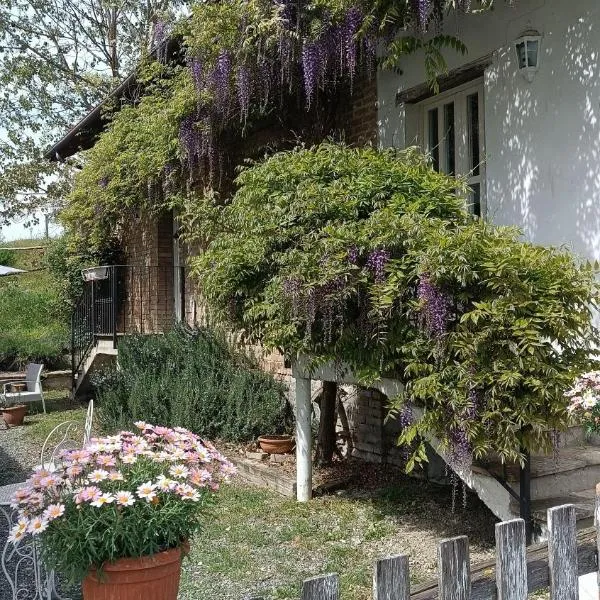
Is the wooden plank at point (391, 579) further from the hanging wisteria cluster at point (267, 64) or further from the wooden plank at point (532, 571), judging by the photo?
the hanging wisteria cluster at point (267, 64)

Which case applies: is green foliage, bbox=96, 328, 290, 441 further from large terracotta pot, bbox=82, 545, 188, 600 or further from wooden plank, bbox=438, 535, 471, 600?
wooden plank, bbox=438, 535, 471, 600

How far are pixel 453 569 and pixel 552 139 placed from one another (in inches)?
154

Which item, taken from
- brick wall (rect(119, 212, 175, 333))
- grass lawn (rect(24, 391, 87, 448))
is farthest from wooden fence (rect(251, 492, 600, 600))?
brick wall (rect(119, 212, 175, 333))

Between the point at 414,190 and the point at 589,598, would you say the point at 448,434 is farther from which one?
the point at 414,190

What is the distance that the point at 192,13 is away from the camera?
6.84 metres

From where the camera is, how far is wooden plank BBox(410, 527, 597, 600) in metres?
1.99

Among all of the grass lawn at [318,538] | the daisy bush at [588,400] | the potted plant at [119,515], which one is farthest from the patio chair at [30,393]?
the daisy bush at [588,400]

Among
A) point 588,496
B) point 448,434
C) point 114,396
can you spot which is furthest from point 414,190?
point 114,396

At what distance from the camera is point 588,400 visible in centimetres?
304

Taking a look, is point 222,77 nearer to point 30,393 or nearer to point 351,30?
point 351,30

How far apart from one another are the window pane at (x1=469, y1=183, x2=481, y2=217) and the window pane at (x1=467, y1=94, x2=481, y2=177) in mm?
107

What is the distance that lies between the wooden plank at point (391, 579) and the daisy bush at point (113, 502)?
965mm

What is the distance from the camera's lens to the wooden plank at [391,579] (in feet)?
6.00

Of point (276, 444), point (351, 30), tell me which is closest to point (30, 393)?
point (276, 444)
